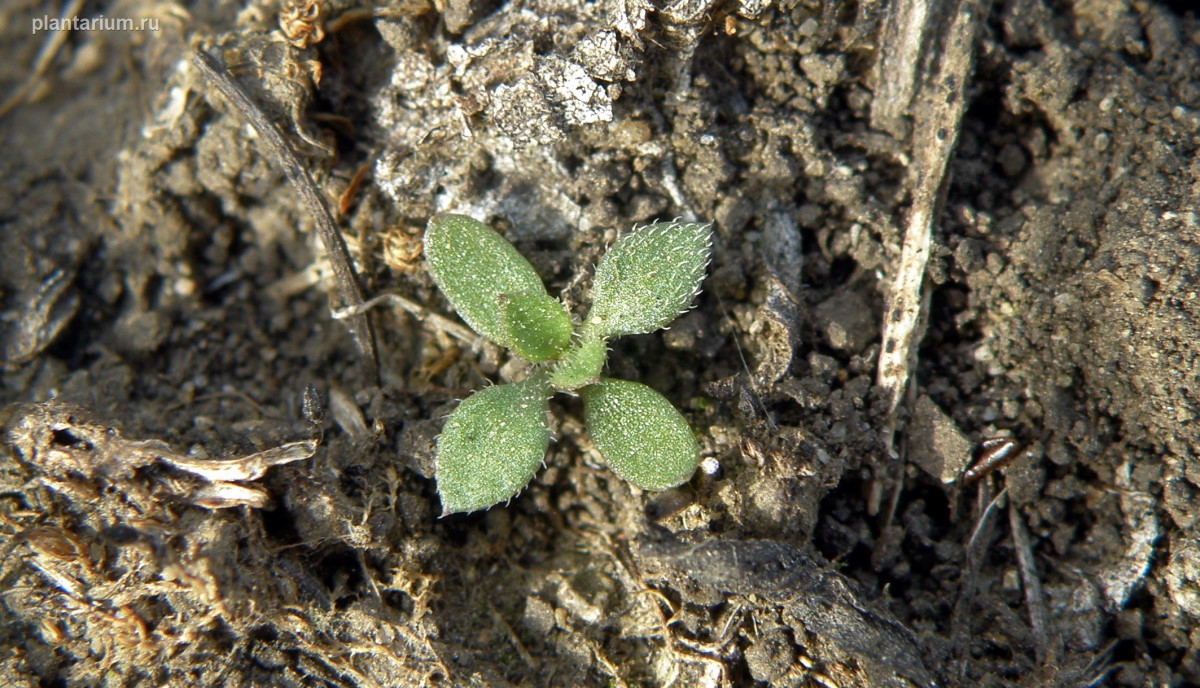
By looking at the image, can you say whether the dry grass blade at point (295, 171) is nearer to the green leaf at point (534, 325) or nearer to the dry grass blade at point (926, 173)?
the green leaf at point (534, 325)

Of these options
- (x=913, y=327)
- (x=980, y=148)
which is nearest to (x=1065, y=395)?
(x=913, y=327)

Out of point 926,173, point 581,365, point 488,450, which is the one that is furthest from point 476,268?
point 926,173

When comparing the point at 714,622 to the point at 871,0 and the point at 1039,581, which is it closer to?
the point at 1039,581

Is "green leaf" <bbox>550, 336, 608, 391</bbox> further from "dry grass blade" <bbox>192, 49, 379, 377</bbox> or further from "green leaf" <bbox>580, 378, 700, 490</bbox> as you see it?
"dry grass blade" <bbox>192, 49, 379, 377</bbox>

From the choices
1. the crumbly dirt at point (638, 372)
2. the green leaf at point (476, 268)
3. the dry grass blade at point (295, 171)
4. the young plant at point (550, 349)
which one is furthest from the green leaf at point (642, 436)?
the dry grass blade at point (295, 171)

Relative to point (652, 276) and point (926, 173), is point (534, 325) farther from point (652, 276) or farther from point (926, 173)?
point (926, 173)

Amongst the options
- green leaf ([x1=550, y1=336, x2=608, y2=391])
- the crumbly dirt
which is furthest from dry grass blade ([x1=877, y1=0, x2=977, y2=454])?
green leaf ([x1=550, y1=336, x2=608, y2=391])
